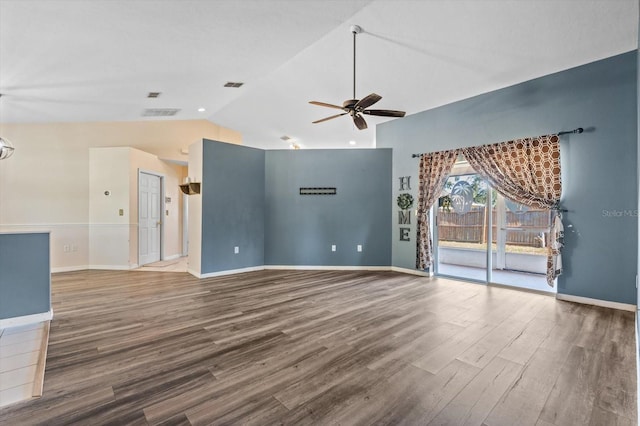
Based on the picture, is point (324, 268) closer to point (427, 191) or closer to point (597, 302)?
point (427, 191)

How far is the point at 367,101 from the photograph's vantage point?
10.9ft

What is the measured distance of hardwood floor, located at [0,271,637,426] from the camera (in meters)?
1.74

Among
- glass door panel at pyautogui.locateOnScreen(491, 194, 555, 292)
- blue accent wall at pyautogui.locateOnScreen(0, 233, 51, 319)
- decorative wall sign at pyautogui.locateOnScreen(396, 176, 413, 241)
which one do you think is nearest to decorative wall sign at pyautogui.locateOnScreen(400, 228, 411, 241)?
decorative wall sign at pyautogui.locateOnScreen(396, 176, 413, 241)

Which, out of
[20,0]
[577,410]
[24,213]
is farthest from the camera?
[24,213]

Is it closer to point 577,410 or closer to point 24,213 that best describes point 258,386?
point 577,410

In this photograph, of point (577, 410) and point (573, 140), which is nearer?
point (577, 410)

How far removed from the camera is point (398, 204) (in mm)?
5941

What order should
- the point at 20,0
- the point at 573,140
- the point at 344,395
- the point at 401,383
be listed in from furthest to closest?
1. the point at 573,140
2. the point at 20,0
3. the point at 401,383
4. the point at 344,395

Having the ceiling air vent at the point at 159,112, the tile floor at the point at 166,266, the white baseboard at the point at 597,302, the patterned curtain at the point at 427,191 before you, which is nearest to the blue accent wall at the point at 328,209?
the patterned curtain at the point at 427,191

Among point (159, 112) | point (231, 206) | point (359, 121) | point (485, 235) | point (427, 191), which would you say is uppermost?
point (159, 112)

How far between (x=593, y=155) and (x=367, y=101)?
316cm

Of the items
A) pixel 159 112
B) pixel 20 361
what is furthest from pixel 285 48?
pixel 20 361

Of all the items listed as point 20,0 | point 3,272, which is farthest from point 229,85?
point 3,272

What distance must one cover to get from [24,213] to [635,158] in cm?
1003
